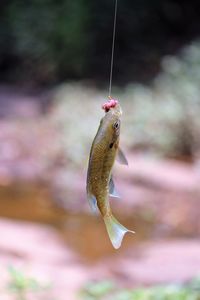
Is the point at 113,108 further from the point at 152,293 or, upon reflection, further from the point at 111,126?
the point at 152,293

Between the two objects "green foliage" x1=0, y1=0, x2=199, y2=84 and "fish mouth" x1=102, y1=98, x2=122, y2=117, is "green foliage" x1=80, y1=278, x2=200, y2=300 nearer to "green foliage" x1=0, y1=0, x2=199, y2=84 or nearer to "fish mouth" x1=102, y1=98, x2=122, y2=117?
"fish mouth" x1=102, y1=98, x2=122, y2=117

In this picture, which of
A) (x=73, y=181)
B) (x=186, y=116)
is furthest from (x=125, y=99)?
(x=73, y=181)

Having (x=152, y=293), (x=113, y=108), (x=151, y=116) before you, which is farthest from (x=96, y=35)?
(x=113, y=108)

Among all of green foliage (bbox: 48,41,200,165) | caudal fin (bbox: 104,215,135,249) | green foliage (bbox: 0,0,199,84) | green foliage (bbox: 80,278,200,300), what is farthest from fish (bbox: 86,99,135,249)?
green foliage (bbox: 0,0,199,84)

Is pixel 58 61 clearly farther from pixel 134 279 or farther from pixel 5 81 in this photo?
pixel 134 279

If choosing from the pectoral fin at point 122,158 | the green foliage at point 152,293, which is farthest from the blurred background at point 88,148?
the pectoral fin at point 122,158

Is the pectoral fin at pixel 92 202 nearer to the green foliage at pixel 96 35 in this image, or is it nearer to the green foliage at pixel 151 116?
the green foliage at pixel 151 116
